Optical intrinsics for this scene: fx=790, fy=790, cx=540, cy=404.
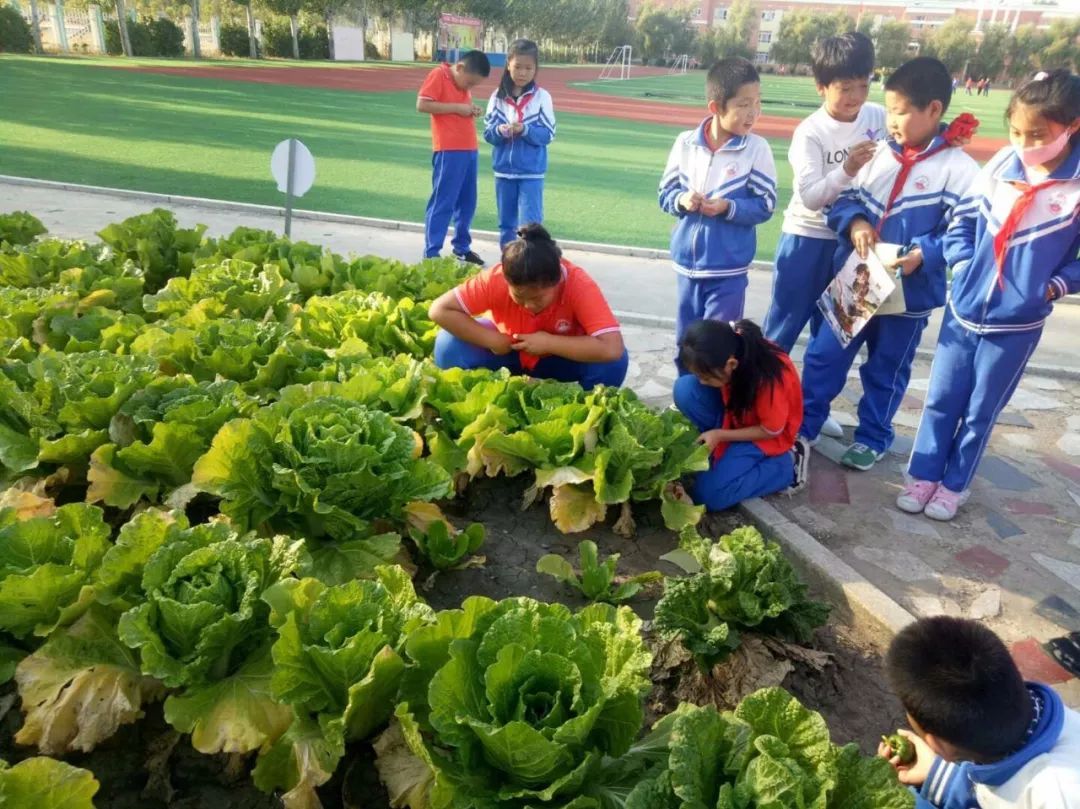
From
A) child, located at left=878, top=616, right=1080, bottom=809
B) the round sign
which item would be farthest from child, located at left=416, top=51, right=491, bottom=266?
child, located at left=878, top=616, right=1080, bottom=809

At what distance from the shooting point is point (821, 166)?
4.19 meters

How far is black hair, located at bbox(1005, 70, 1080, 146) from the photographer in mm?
2986

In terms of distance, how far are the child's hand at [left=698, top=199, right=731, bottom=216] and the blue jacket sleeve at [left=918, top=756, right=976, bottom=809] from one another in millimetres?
2883

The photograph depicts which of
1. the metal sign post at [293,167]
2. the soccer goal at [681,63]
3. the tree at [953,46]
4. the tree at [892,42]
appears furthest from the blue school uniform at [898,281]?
the soccer goal at [681,63]

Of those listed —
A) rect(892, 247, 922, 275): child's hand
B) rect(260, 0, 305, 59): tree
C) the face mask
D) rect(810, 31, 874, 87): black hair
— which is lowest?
rect(892, 247, 922, 275): child's hand

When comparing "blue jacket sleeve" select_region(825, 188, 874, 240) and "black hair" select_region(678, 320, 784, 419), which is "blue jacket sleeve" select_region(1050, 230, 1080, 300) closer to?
"blue jacket sleeve" select_region(825, 188, 874, 240)

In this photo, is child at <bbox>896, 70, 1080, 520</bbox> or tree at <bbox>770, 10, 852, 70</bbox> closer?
child at <bbox>896, 70, 1080, 520</bbox>

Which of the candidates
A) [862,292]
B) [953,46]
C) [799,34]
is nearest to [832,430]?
[862,292]

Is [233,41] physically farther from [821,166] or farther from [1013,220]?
[1013,220]

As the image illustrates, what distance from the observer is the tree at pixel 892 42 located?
63.2 metres

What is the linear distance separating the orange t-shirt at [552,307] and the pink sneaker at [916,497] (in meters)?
1.64

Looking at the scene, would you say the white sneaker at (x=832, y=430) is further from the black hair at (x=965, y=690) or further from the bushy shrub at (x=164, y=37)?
the bushy shrub at (x=164, y=37)

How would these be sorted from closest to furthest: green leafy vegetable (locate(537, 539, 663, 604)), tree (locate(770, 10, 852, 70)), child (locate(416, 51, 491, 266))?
green leafy vegetable (locate(537, 539, 663, 604)) < child (locate(416, 51, 491, 266)) < tree (locate(770, 10, 852, 70))

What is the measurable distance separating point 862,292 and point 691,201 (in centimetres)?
102
